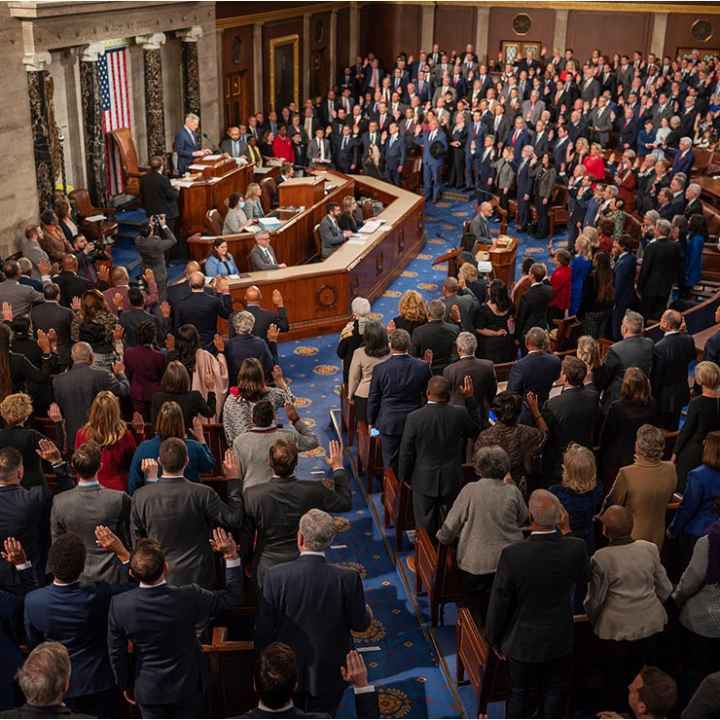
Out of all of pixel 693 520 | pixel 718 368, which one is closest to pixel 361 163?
pixel 718 368

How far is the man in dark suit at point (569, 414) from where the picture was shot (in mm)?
5949

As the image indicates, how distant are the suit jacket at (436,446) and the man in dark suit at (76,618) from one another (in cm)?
207

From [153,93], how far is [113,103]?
689mm

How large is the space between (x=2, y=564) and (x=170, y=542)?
30.1 inches

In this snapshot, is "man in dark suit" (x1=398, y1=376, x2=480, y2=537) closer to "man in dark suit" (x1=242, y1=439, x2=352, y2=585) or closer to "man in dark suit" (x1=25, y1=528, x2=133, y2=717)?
"man in dark suit" (x1=242, y1=439, x2=352, y2=585)

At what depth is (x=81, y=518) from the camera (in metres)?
4.51

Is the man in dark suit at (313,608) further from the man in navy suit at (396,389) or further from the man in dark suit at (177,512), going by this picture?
the man in navy suit at (396,389)

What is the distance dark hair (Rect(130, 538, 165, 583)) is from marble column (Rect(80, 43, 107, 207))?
34.6ft

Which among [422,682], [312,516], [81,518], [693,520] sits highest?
[312,516]

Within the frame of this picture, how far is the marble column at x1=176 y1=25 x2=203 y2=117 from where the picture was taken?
15.3 m

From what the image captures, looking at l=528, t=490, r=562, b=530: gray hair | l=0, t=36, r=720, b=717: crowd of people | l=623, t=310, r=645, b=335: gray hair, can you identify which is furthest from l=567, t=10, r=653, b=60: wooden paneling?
l=528, t=490, r=562, b=530: gray hair

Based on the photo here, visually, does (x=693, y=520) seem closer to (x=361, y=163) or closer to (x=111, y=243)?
(x=111, y=243)

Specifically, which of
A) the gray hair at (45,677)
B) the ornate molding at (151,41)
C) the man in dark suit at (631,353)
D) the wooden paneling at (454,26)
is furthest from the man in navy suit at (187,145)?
the wooden paneling at (454,26)

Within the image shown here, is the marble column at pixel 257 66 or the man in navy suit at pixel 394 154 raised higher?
the marble column at pixel 257 66
